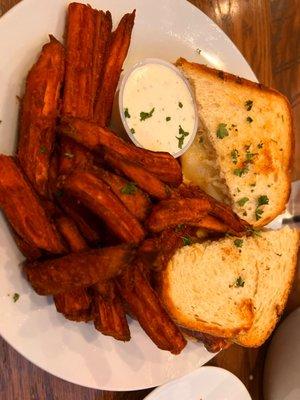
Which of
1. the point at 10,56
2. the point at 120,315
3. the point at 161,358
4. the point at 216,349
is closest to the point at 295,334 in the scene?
the point at 216,349

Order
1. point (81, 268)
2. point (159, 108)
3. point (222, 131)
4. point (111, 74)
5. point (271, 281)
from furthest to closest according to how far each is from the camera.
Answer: point (271, 281) < point (222, 131) < point (159, 108) < point (111, 74) < point (81, 268)

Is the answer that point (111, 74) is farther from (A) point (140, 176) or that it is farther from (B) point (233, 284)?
(B) point (233, 284)

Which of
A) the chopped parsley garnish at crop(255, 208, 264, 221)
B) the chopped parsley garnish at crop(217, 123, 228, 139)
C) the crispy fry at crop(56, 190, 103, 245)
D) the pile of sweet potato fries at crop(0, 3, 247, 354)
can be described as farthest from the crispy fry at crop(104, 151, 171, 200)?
the chopped parsley garnish at crop(255, 208, 264, 221)

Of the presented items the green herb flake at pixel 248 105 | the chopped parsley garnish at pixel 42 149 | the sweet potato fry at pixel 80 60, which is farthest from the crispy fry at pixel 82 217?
the green herb flake at pixel 248 105

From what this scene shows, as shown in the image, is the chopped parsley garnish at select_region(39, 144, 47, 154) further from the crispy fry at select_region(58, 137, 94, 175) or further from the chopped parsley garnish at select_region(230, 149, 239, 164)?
the chopped parsley garnish at select_region(230, 149, 239, 164)

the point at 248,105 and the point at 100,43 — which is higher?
the point at 100,43

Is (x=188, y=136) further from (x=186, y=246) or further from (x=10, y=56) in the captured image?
(x=10, y=56)

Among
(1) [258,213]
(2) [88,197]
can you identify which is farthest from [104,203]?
A: (1) [258,213]
